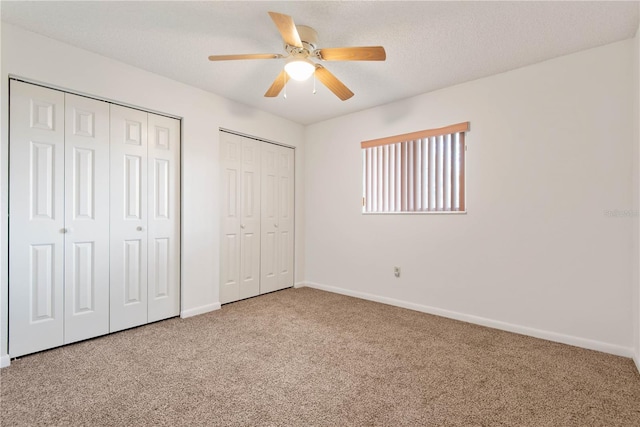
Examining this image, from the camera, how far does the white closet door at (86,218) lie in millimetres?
2457

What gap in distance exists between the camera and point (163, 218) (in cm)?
305

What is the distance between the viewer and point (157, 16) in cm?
208

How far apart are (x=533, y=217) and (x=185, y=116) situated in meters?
3.56

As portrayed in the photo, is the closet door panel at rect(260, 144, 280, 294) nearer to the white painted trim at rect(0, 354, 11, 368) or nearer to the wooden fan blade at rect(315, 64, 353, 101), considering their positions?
the wooden fan blade at rect(315, 64, 353, 101)

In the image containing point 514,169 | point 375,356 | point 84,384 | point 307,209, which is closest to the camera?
point 84,384

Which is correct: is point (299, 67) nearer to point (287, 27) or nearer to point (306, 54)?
point (306, 54)

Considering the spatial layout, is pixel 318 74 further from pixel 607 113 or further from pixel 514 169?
pixel 607 113

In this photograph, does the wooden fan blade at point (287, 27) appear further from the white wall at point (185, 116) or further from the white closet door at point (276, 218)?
the white closet door at point (276, 218)

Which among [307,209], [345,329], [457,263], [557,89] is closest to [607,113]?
[557,89]

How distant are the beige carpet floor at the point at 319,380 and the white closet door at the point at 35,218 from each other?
224 mm

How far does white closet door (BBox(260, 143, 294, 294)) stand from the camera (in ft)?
13.4

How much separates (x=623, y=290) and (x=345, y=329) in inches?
88.1

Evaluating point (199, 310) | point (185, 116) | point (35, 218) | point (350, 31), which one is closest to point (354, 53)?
point (350, 31)

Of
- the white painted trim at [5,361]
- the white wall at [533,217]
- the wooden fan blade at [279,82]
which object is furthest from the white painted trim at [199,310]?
the wooden fan blade at [279,82]
